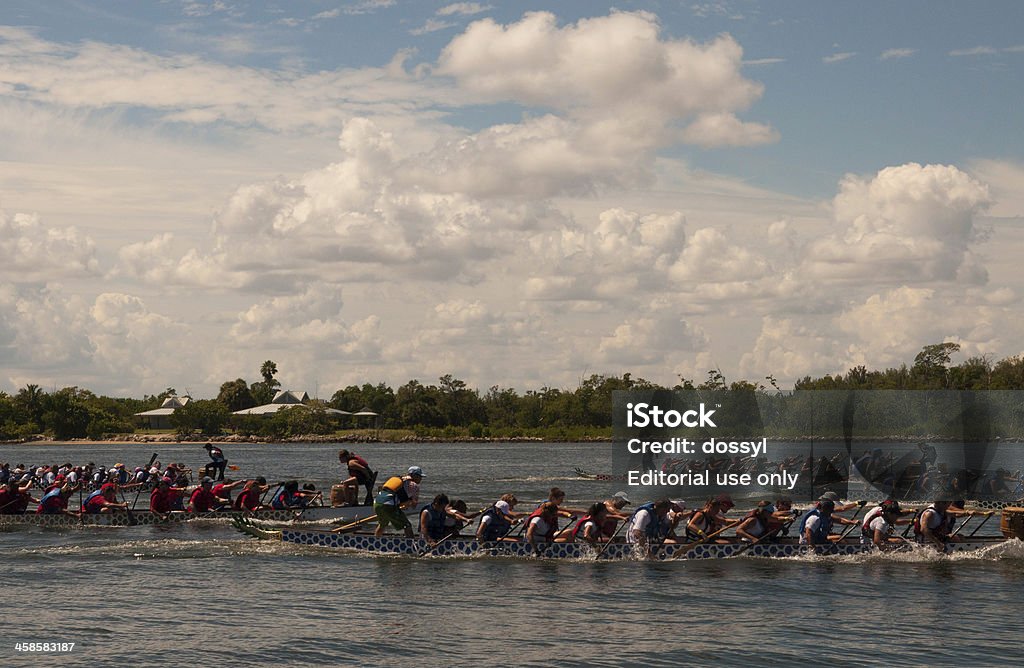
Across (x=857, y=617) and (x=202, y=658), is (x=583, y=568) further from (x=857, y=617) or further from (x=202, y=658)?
(x=202, y=658)

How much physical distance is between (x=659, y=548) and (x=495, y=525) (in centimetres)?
440

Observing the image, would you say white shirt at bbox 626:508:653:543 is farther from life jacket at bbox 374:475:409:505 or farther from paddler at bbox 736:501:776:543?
life jacket at bbox 374:475:409:505

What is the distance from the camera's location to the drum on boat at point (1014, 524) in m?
31.3

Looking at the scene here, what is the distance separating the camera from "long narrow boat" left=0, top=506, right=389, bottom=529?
39562 mm

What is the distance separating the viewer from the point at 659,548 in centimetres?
3053

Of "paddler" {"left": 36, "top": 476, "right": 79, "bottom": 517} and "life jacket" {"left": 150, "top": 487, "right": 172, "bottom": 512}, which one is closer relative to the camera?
"paddler" {"left": 36, "top": 476, "right": 79, "bottom": 517}

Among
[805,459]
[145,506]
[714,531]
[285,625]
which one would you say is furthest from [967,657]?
[145,506]

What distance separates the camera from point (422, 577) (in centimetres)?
2928

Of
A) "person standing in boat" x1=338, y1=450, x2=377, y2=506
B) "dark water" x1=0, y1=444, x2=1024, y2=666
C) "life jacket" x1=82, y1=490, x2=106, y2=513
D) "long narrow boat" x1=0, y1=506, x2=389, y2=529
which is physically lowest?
"dark water" x1=0, y1=444, x2=1024, y2=666

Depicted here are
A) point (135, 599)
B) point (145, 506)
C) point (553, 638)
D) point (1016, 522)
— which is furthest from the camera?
point (145, 506)

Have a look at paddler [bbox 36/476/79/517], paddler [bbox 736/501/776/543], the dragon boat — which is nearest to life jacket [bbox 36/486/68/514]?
paddler [bbox 36/476/79/517]

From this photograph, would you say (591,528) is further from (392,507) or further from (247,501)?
(247,501)

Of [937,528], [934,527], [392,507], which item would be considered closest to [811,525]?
[934,527]

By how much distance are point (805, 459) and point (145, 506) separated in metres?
30.4
